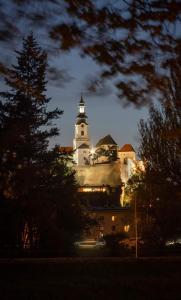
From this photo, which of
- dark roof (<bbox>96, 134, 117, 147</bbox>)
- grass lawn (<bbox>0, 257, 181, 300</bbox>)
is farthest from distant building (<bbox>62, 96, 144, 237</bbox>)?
grass lawn (<bbox>0, 257, 181, 300</bbox>)

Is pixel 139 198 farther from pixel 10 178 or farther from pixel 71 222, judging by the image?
pixel 10 178

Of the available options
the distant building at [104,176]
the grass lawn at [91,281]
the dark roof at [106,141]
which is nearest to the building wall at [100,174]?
the distant building at [104,176]

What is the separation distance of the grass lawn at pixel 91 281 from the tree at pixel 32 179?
14518mm

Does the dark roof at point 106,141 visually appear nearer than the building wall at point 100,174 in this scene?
No

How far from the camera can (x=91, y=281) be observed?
49.4 feet

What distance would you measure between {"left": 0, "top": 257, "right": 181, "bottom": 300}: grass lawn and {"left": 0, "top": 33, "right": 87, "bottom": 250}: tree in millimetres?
14518

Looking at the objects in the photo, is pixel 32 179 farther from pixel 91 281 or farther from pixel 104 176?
pixel 104 176

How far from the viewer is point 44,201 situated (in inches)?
1419

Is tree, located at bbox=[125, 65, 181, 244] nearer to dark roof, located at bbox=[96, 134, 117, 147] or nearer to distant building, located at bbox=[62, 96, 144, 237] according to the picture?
distant building, located at bbox=[62, 96, 144, 237]

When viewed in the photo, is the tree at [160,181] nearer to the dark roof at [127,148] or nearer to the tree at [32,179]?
the tree at [32,179]

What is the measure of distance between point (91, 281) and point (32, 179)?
2302 cm

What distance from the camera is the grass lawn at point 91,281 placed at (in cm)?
1205

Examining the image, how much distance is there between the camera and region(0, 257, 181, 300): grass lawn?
39.5 feet

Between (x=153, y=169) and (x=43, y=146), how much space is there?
11.0m
